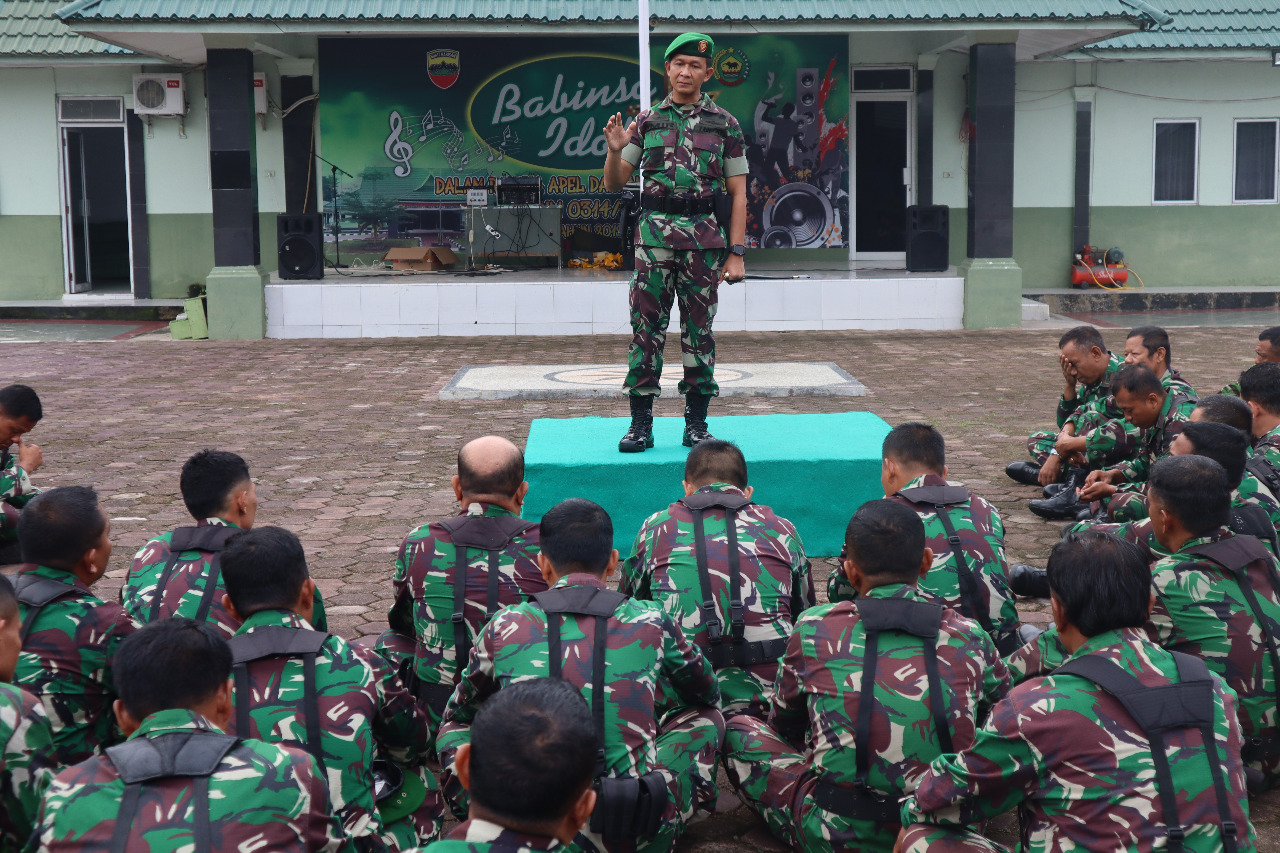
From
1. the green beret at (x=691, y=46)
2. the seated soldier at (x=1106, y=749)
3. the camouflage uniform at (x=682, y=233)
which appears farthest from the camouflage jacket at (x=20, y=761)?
the green beret at (x=691, y=46)

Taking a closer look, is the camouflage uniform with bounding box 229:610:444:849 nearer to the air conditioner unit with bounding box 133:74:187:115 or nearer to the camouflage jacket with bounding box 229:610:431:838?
the camouflage jacket with bounding box 229:610:431:838

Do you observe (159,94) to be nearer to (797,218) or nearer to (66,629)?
(797,218)

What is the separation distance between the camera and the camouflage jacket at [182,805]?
2053 millimetres

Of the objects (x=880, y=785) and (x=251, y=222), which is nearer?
(x=880, y=785)

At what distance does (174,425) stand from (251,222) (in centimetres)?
568

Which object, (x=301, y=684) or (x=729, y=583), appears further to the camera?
(x=729, y=583)

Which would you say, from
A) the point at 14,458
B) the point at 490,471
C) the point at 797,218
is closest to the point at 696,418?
the point at 490,471

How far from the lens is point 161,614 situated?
3275 millimetres

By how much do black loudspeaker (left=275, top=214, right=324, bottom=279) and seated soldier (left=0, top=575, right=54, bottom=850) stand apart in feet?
41.3

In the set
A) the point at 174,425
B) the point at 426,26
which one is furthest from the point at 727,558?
the point at 426,26

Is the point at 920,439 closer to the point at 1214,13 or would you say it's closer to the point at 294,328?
the point at 294,328

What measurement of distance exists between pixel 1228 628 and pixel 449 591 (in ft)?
6.58

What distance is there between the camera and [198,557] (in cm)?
336

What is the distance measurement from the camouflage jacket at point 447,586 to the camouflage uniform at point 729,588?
13.9 inches
